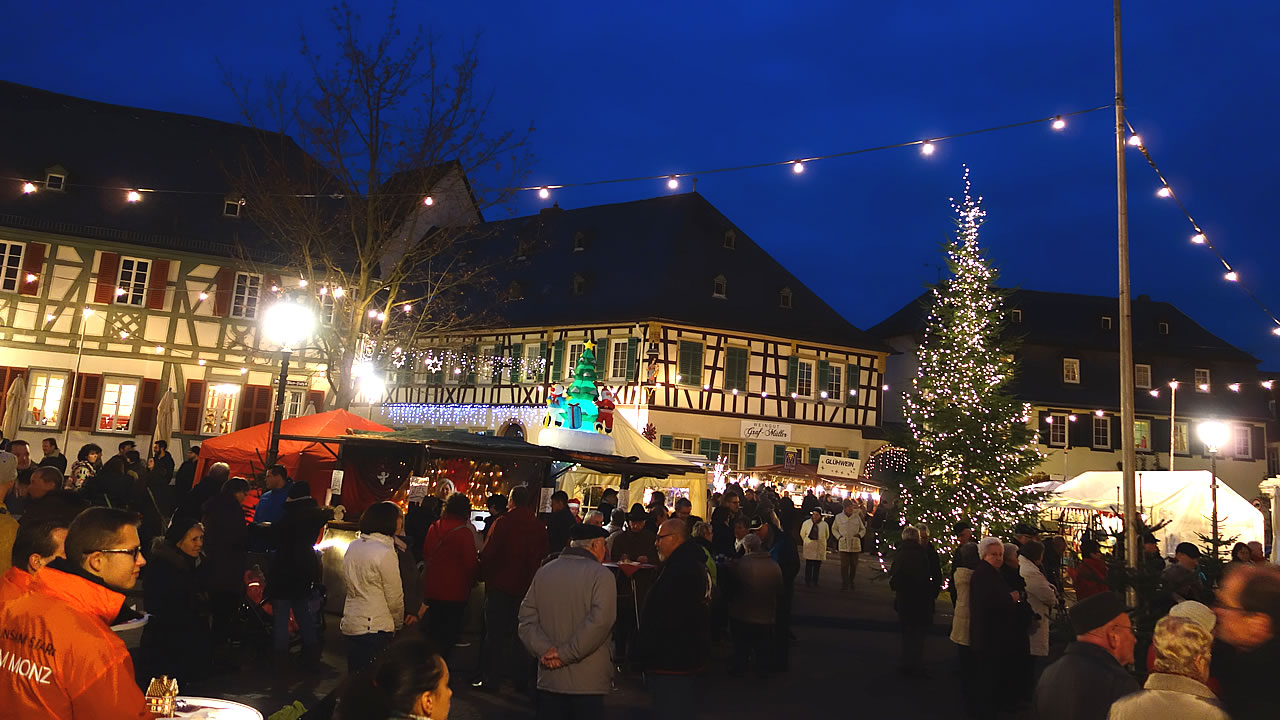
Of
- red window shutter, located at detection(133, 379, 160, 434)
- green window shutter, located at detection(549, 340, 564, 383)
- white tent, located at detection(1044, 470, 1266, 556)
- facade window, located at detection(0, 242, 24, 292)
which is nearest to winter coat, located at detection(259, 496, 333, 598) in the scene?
white tent, located at detection(1044, 470, 1266, 556)

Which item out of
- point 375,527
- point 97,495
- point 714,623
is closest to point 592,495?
point 714,623

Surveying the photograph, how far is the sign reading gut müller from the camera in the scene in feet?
108

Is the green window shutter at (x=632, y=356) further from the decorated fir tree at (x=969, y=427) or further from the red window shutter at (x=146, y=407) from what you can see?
the red window shutter at (x=146, y=407)

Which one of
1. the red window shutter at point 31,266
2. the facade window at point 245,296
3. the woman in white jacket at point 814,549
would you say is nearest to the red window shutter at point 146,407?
the facade window at point 245,296

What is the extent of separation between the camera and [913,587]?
10500 millimetres

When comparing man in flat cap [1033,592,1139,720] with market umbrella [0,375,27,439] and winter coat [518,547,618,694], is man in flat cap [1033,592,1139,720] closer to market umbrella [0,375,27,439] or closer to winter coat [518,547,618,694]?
winter coat [518,547,618,694]

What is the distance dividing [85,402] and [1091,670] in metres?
29.0

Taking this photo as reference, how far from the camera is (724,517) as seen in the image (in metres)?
13.0

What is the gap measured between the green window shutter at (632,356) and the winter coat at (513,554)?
78.0 ft

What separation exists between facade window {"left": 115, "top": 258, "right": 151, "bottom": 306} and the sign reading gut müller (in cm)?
1911

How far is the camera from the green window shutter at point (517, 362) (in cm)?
3512

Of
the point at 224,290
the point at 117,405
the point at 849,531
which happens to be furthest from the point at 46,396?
the point at 849,531

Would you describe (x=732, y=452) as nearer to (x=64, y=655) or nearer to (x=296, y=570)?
(x=296, y=570)

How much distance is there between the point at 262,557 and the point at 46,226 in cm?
2220
